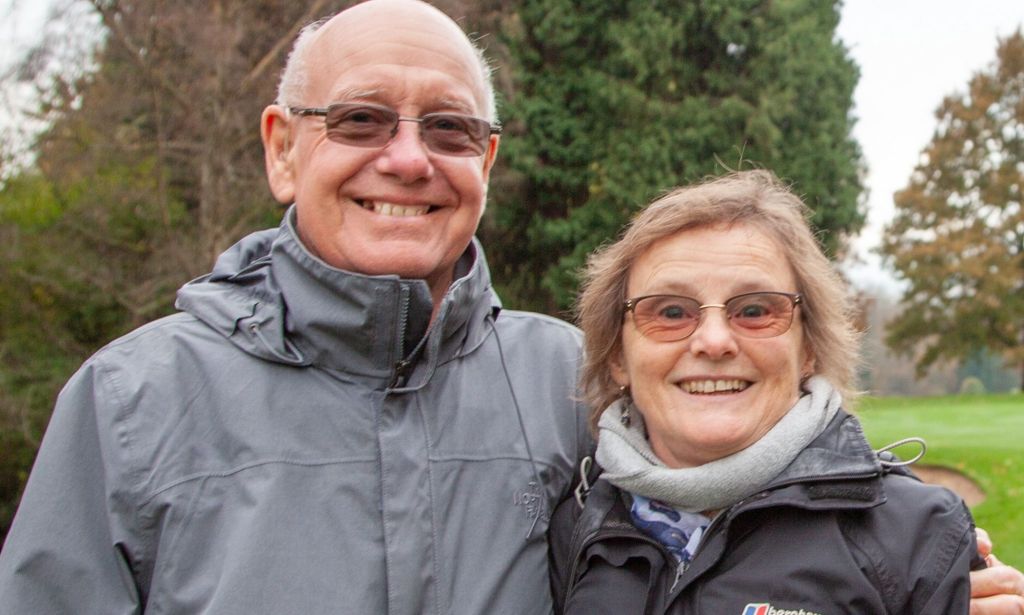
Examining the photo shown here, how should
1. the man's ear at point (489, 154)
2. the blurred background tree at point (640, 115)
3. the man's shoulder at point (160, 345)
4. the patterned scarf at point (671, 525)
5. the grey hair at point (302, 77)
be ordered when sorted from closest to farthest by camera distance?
the man's shoulder at point (160, 345), the patterned scarf at point (671, 525), the grey hair at point (302, 77), the man's ear at point (489, 154), the blurred background tree at point (640, 115)

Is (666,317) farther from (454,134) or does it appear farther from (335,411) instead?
(335,411)

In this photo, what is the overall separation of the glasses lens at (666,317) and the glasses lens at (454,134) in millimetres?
556

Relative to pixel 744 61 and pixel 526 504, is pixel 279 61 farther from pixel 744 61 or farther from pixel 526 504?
pixel 526 504

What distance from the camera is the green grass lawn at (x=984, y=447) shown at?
9176 mm

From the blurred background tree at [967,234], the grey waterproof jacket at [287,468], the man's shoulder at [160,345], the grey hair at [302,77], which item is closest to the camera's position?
the grey waterproof jacket at [287,468]

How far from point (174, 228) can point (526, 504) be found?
12841 millimetres

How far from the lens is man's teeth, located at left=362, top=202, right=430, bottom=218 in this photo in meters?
2.24

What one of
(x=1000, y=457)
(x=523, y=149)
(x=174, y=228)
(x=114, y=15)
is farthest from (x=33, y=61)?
(x=1000, y=457)

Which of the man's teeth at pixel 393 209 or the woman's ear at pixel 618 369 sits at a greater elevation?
the man's teeth at pixel 393 209

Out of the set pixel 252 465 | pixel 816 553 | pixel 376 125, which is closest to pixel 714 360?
pixel 816 553

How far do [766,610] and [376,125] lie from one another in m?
1.37

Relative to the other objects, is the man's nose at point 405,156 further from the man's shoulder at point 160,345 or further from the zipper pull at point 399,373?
the man's shoulder at point 160,345

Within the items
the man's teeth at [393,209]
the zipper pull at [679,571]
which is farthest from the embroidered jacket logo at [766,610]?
the man's teeth at [393,209]

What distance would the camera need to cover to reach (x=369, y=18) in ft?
7.38
